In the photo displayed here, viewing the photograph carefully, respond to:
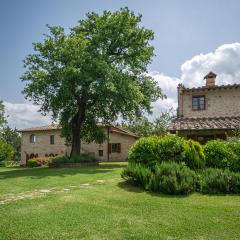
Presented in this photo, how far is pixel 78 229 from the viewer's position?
720 centimetres

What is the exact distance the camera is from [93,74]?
25.4 metres

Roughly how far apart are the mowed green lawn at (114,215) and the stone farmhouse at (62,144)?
28.6 m

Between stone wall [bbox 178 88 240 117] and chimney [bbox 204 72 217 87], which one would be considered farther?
chimney [bbox 204 72 217 87]

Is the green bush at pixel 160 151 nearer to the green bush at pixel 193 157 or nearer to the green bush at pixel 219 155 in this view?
the green bush at pixel 193 157

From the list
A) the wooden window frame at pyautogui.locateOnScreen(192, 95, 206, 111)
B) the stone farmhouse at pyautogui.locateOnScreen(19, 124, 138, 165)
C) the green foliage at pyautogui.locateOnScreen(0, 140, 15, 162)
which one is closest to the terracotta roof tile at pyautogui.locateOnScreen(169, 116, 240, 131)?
the wooden window frame at pyautogui.locateOnScreen(192, 95, 206, 111)

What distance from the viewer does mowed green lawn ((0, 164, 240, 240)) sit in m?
6.98

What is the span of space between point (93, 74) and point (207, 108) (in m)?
9.78

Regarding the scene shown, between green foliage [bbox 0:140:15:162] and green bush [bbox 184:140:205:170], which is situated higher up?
green bush [bbox 184:140:205:170]

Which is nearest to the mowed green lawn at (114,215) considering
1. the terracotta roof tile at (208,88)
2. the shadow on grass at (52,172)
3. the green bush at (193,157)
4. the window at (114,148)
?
the green bush at (193,157)

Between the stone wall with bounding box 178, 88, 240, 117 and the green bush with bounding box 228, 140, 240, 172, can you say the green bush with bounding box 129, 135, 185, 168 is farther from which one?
the stone wall with bounding box 178, 88, 240, 117

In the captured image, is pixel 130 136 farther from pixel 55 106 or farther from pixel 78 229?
pixel 78 229

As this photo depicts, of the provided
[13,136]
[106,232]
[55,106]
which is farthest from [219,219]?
[13,136]

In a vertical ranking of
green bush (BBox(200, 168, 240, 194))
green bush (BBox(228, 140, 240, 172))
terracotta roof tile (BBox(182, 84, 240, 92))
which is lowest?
green bush (BBox(200, 168, 240, 194))

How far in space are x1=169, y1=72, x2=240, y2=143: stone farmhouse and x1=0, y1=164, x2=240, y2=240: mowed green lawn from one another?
11.7 meters
